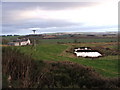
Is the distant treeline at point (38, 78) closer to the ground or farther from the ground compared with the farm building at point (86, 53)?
farther from the ground

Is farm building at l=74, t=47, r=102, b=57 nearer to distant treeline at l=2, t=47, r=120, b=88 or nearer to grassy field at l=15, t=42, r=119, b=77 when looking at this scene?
grassy field at l=15, t=42, r=119, b=77

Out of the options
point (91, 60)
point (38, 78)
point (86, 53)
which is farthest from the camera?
point (86, 53)

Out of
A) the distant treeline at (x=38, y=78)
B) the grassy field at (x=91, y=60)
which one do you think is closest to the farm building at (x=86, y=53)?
the grassy field at (x=91, y=60)

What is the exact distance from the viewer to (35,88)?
588cm

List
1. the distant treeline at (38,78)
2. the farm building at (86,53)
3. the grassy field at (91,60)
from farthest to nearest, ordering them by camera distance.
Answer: the farm building at (86,53)
the grassy field at (91,60)
the distant treeline at (38,78)

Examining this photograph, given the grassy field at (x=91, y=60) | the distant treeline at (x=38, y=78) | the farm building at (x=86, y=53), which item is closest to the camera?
the distant treeline at (x=38, y=78)

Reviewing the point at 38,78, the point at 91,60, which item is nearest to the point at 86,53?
the point at 91,60

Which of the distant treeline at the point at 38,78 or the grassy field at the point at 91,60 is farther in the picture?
the grassy field at the point at 91,60

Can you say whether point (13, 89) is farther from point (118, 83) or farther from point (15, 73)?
point (118, 83)

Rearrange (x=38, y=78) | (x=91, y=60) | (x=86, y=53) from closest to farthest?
(x=38, y=78)
(x=91, y=60)
(x=86, y=53)

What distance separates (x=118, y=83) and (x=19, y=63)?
492cm

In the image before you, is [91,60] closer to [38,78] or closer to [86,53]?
[86,53]

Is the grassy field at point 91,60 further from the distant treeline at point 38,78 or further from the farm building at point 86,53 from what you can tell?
the farm building at point 86,53

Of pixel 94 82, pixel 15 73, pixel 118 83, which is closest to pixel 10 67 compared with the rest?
pixel 15 73
